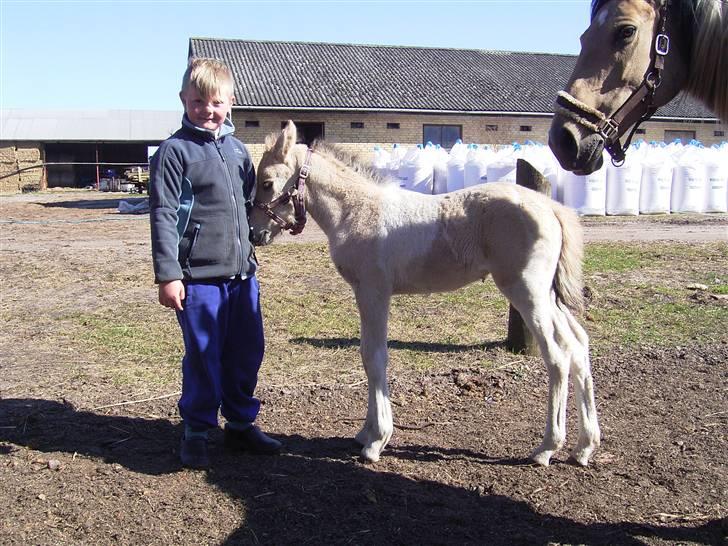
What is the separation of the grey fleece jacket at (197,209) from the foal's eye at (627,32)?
7.54ft

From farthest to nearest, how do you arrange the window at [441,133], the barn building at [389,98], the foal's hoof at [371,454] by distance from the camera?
the window at [441,133] → the barn building at [389,98] → the foal's hoof at [371,454]

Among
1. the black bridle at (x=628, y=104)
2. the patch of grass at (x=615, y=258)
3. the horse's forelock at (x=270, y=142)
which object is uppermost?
the black bridle at (x=628, y=104)

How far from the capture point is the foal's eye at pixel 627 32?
2.96 meters

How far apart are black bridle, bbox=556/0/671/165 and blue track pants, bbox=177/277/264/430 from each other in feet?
7.34

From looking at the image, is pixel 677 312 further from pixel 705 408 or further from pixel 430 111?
pixel 430 111

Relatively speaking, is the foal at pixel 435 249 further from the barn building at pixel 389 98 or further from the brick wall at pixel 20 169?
the brick wall at pixel 20 169

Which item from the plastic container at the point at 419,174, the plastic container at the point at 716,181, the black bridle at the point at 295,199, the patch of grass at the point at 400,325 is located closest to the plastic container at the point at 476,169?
the plastic container at the point at 419,174

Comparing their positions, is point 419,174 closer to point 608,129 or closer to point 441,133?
point 441,133

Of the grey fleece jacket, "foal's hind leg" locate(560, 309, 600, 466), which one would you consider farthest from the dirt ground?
the grey fleece jacket

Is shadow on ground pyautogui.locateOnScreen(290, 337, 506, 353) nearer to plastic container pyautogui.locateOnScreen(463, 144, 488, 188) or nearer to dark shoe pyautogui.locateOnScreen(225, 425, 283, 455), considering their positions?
dark shoe pyautogui.locateOnScreen(225, 425, 283, 455)

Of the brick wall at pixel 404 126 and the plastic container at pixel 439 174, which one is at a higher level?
the brick wall at pixel 404 126

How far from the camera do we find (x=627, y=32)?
2975 mm

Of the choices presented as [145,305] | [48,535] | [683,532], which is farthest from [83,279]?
[683,532]

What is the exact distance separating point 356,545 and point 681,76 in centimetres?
264
